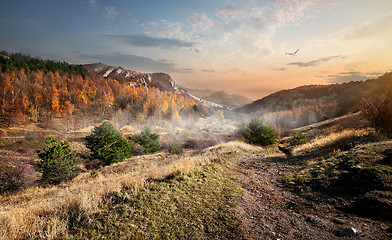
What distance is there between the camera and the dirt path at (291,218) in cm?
455

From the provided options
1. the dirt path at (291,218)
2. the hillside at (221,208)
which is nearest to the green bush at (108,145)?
the hillside at (221,208)

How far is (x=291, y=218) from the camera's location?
5.51m

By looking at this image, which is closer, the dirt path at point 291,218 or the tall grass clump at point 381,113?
the dirt path at point 291,218

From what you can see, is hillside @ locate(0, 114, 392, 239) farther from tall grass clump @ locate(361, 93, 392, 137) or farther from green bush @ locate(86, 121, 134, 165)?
green bush @ locate(86, 121, 134, 165)

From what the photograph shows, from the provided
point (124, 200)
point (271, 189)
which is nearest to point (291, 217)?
point (271, 189)

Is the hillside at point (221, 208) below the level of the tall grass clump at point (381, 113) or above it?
below

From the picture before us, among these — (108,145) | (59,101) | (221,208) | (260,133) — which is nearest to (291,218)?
(221,208)

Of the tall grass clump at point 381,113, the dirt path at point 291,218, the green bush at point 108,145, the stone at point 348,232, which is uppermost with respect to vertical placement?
the tall grass clump at point 381,113

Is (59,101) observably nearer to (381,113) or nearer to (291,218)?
(291,218)

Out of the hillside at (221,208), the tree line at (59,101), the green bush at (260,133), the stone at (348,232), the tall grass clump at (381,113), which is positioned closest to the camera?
the hillside at (221,208)

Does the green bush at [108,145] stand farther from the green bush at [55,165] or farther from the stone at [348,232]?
the stone at [348,232]

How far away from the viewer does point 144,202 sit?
5.35 meters

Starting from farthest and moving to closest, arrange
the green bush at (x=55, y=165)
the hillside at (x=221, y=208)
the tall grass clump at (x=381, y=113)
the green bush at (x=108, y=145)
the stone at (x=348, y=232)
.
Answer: the green bush at (x=108, y=145)
the green bush at (x=55, y=165)
the tall grass clump at (x=381, y=113)
the stone at (x=348, y=232)
the hillside at (x=221, y=208)

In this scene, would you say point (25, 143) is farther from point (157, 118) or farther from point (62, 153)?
point (157, 118)
